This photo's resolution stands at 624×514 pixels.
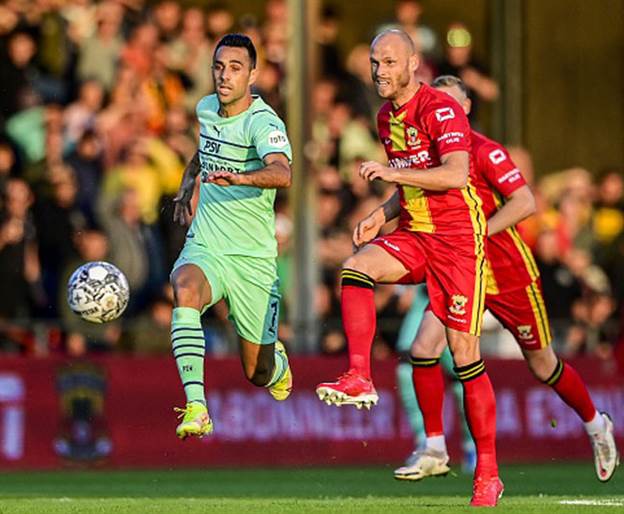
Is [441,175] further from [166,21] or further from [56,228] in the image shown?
[166,21]

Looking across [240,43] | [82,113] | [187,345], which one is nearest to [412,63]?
[240,43]

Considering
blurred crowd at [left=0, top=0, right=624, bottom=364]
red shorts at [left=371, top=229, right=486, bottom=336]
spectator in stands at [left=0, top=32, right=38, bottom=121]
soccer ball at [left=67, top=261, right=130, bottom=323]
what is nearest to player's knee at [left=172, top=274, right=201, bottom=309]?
soccer ball at [left=67, top=261, right=130, bottom=323]

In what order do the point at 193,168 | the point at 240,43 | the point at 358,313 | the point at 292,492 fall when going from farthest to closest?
the point at 292,492, the point at 193,168, the point at 240,43, the point at 358,313

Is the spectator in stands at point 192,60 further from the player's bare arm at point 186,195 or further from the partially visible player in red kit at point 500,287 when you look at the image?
the partially visible player in red kit at point 500,287

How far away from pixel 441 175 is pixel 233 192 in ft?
5.37

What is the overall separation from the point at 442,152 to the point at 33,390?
6787 millimetres

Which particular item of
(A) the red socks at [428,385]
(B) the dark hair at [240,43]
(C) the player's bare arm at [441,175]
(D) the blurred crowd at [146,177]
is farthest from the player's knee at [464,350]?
(D) the blurred crowd at [146,177]

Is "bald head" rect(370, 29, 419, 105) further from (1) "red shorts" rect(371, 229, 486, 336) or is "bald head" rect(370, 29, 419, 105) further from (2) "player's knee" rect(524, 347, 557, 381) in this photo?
(2) "player's knee" rect(524, 347, 557, 381)

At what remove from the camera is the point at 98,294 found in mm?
12477

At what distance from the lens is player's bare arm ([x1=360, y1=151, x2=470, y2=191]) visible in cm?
1116

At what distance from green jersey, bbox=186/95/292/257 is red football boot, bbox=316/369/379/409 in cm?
155

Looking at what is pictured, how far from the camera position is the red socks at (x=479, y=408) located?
1148 cm

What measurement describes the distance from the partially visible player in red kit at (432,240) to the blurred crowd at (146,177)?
6.15 metres

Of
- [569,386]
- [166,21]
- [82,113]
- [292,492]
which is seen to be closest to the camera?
[569,386]
